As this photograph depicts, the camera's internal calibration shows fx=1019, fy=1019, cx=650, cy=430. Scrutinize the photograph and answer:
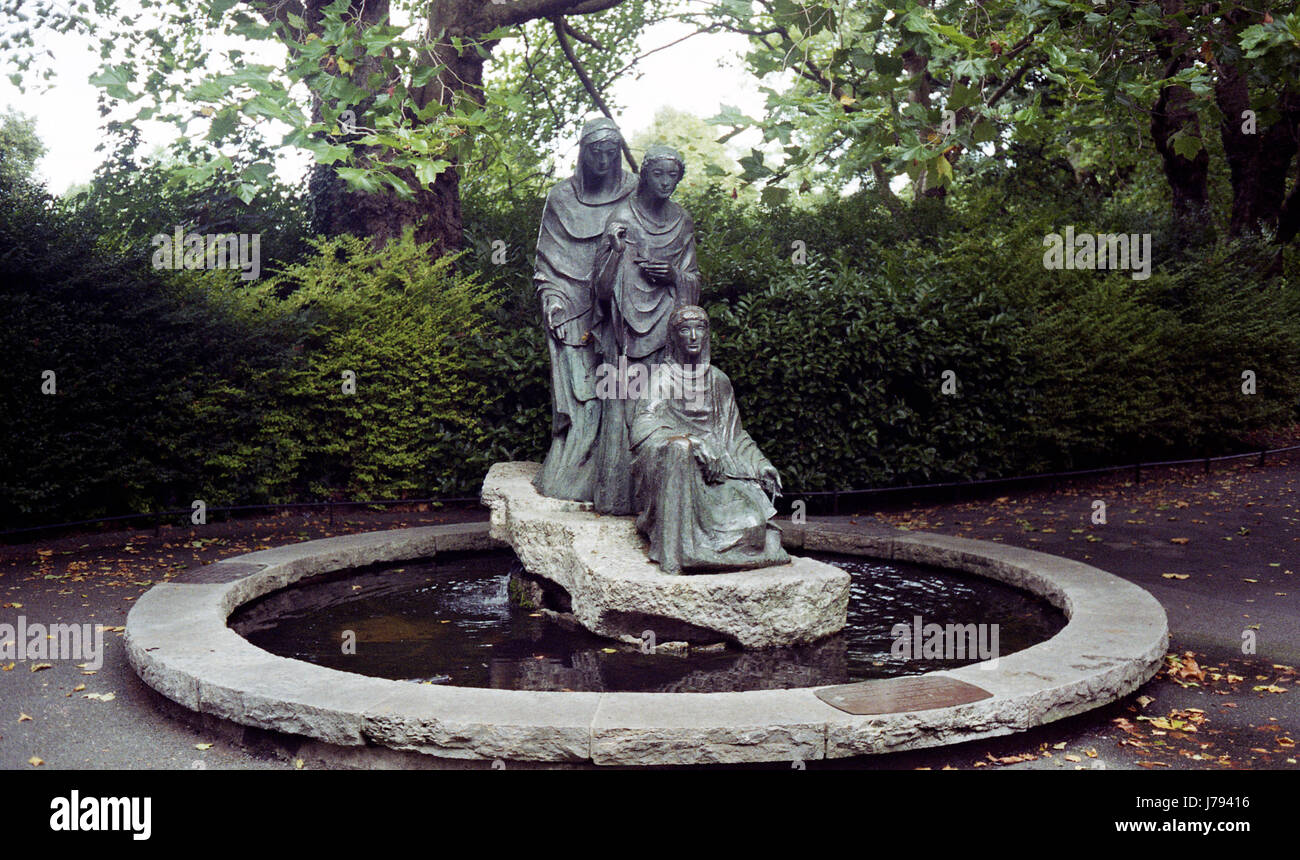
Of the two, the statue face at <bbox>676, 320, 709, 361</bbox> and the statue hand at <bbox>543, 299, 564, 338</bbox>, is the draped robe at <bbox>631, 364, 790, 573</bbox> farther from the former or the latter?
the statue hand at <bbox>543, 299, 564, 338</bbox>

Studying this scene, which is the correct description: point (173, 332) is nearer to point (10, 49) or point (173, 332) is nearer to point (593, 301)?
point (593, 301)

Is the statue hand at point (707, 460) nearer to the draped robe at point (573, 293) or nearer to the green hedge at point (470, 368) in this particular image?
the draped robe at point (573, 293)

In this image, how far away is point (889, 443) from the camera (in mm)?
10570

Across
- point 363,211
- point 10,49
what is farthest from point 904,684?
point 10,49

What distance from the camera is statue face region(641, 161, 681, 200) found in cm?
681

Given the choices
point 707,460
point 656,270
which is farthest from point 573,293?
point 707,460

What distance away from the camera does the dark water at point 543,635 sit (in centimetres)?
518

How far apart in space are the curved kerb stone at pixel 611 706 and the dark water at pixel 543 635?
1.89 feet

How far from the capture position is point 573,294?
725 centimetres

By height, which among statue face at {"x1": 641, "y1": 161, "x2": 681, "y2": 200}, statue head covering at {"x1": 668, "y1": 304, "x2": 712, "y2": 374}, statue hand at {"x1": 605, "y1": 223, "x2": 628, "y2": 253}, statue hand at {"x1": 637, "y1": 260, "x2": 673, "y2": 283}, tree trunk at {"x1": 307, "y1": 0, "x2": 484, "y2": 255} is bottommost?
statue head covering at {"x1": 668, "y1": 304, "x2": 712, "y2": 374}

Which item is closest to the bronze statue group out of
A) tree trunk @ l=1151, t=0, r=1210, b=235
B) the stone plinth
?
the stone plinth

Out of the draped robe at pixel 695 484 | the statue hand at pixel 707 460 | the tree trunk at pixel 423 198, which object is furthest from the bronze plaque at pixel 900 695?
the tree trunk at pixel 423 198

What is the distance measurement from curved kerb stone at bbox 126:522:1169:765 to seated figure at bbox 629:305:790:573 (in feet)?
4.45

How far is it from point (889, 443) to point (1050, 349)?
7.21 ft
